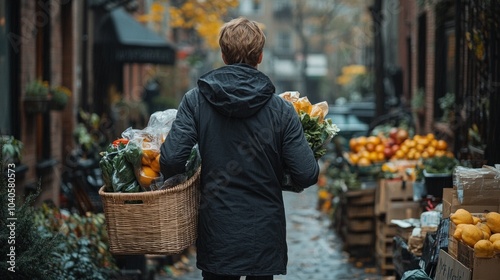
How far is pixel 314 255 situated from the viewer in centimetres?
1125

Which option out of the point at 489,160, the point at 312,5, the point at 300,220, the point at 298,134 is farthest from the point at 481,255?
the point at 312,5

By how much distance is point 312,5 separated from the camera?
67250 mm

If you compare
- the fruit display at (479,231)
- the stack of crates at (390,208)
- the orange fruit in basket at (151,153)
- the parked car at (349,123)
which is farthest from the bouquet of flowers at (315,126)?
the parked car at (349,123)

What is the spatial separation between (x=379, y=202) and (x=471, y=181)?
425cm

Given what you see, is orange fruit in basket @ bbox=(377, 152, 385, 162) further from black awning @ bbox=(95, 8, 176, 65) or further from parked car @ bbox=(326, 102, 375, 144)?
parked car @ bbox=(326, 102, 375, 144)

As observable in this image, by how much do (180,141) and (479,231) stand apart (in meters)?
1.80

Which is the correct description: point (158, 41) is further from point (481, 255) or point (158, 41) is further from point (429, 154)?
point (481, 255)

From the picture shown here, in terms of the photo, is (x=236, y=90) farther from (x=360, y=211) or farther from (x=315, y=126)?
(x=360, y=211)

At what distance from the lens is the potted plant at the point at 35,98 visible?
35.1ft

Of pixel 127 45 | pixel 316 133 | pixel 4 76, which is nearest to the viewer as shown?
pixel 316 133

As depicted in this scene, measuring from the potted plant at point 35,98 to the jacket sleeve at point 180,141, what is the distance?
256 inches

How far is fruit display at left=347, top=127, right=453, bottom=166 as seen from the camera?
1082cm

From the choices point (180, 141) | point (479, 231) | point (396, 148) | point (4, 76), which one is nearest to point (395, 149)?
point (396, 148)

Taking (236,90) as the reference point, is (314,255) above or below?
below
